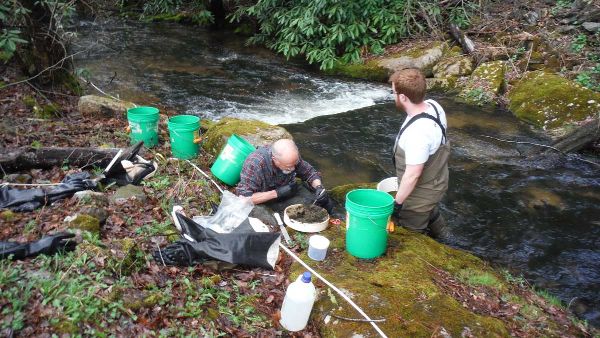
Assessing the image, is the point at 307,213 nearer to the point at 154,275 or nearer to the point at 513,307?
the point at 154,275

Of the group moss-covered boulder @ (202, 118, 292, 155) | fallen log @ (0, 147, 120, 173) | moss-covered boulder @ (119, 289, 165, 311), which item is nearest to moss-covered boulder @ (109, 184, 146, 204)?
fallen log @ (0, 147, 120, 173)

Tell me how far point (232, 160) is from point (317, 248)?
73.6 inches

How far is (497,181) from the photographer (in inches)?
275

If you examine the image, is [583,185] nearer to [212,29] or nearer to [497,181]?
[497,181]

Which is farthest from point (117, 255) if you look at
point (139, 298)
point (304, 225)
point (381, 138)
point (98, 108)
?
point (381, 138)

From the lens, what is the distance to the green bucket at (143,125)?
19.5 feet

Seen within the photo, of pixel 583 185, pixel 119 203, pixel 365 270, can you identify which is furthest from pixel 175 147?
pixel 583 185

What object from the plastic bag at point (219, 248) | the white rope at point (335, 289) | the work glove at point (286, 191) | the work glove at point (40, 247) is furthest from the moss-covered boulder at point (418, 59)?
the work glove at point (40, 247)

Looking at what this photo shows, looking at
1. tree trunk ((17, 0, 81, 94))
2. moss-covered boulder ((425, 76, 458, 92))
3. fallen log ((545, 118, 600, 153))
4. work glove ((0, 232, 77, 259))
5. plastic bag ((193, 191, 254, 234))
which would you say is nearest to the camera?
work glove ((0, 232, 77, 259))

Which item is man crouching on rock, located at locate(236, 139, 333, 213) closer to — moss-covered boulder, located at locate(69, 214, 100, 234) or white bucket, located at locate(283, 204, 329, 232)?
white bucket, located at locate(283, 204, 329, 232)

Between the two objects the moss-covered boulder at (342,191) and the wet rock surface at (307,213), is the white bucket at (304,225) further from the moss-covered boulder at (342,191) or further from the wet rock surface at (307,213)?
the moss-covered boulder at (342,191)

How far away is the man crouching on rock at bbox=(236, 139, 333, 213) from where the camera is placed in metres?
4.74

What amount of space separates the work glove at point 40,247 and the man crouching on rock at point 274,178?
1897mm

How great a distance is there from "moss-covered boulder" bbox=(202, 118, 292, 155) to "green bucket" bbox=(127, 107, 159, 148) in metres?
0.77
